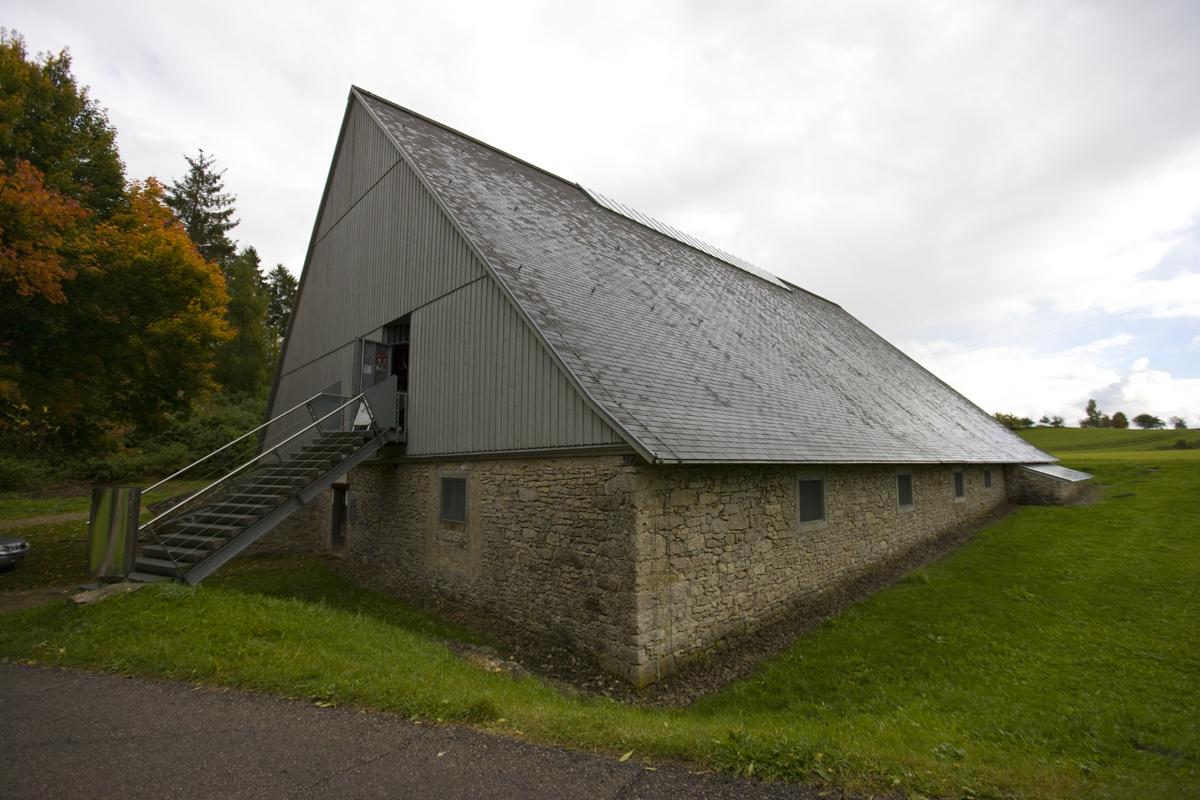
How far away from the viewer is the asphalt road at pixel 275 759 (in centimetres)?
386

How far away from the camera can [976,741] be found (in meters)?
5.44

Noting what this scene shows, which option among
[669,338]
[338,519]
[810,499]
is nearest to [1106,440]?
[810,499]

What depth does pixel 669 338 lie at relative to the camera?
10.9 meters

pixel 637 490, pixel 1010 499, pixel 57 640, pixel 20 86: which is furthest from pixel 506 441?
pixel 1010 499

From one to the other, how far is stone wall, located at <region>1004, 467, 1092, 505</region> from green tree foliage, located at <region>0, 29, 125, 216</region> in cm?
2853

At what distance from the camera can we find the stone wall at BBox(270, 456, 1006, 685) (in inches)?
293

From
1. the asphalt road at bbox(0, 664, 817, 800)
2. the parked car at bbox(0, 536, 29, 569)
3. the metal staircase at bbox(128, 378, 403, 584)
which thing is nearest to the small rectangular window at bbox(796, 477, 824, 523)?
the asphalt road at bbox(0, 664, 817, 800)

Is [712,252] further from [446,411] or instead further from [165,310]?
[165,310]

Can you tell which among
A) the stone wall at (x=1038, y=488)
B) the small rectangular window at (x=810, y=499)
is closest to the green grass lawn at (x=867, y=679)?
the small rectangular window at (x=810, y=499)

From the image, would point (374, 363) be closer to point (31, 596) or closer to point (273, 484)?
point (273, 484)

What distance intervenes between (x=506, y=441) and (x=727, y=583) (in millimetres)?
4012

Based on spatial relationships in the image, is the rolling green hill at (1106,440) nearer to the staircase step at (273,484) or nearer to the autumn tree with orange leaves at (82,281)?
the staircase step at (273,484)

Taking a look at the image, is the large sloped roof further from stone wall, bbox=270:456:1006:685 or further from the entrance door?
the entrance door

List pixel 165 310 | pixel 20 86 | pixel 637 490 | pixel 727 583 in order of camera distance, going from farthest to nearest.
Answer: pixel 165 310, pixel 20 86, pixel 727 583, pixel 637 490
